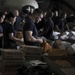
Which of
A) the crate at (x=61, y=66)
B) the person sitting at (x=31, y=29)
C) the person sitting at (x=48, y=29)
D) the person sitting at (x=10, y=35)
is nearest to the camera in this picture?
the crate at (x=61, y=66)

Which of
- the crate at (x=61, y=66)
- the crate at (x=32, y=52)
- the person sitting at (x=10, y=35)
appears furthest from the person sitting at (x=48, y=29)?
the crate at (x=61, y=66)

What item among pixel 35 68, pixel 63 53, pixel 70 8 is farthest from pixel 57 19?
pixel 35 68

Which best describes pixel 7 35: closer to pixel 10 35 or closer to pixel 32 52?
pixel 10 35

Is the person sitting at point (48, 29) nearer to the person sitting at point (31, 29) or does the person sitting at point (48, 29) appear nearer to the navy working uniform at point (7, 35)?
the navy working uniform at point (7, 35)

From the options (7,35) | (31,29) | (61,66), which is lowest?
(61,66)

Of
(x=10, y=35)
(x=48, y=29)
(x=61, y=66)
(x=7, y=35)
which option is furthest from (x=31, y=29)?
(x=48, y=29)

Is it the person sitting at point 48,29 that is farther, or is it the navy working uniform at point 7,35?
the person sitting at point 48,29

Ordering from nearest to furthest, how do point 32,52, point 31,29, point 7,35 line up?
point 32,52 → point 31,29 → point 7,35

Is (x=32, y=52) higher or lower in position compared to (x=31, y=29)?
lower

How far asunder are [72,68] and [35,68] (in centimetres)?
44

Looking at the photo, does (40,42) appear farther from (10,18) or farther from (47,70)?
(47,70)

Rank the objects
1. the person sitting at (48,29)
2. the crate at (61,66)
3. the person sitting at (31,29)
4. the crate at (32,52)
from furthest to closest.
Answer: the person sitting at (48,29)
the person sitting at (31,29)
the crate at (32,52)
the crate at (61,66)

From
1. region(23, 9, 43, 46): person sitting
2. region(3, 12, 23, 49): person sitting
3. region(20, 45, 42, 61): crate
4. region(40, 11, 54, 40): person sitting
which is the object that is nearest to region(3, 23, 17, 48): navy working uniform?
region(3, 12, 23, 49): person sitting

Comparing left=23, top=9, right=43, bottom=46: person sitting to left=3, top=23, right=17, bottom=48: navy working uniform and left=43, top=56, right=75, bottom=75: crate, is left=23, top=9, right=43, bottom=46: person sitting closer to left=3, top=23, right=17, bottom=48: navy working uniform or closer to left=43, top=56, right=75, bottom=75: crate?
left=3, top=23, right=17, bottom=48: navy working uniform
